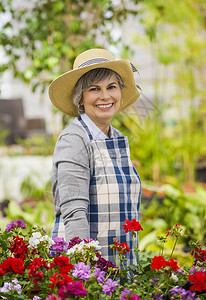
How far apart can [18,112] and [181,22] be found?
6.04m

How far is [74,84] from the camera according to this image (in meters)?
1.62

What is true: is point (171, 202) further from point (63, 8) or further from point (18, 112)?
point (18, 112)

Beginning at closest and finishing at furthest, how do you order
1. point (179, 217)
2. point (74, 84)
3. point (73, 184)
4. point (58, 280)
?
1. point (58, 280)
2. point (73, 184)
3. point (74, 84)
4. point (179, 217)

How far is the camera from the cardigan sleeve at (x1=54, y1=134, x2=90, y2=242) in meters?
1.39

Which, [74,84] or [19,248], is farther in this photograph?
[74,84]

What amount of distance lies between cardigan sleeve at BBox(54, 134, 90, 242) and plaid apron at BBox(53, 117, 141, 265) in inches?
2.0

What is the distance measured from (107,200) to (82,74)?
1.54 feet

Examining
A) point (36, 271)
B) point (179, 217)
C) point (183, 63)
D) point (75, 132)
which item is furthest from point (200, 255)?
point (183, 63)

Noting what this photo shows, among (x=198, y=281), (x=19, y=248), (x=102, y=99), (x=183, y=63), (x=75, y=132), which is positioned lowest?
(x=198, y=281)

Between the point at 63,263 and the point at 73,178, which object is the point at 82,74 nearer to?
the point at 73,178

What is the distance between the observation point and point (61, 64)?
339 cm

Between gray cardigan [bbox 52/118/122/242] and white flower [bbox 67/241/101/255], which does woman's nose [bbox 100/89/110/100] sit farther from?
white flower [bbox 67/241/101/255]

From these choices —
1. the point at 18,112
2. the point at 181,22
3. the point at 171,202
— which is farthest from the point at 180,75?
the point at 18,112

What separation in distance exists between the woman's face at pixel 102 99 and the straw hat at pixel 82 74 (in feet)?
0.19
